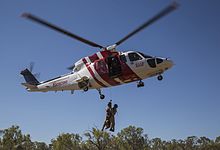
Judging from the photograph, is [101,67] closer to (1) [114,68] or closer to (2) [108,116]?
(1) [114,68]

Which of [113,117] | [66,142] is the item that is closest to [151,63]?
[113,117]

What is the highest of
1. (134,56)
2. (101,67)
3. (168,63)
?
(134,56)

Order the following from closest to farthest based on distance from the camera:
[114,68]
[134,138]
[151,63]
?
[151,63] < [114,68] < [134,138]

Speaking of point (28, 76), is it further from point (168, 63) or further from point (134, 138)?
point (134, 138)

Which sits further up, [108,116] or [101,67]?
[101,67]

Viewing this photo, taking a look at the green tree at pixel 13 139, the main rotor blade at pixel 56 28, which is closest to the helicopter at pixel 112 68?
the main rotor blade at pixel 56 28

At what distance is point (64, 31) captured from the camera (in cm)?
1475

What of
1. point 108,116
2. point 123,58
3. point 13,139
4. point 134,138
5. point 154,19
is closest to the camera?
point 154,19

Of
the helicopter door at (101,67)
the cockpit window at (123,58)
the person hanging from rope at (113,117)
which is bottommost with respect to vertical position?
the person hanging from rope at (113,117)

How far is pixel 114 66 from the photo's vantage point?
62.4ft

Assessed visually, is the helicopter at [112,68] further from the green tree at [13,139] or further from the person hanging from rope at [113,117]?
the green tree at [13,139]

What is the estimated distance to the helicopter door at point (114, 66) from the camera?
61.5 ft

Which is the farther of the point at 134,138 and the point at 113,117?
the point at 134,138

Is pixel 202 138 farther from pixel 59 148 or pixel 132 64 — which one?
pixel 132 64
